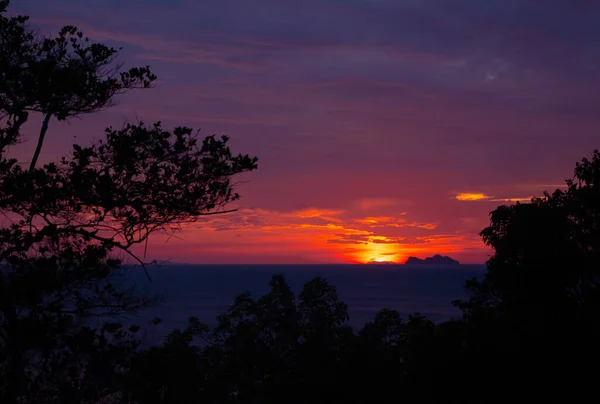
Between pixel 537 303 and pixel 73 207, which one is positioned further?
pixel 537 303

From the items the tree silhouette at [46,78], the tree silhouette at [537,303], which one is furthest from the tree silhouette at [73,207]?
the tree silhouette at [537,303]

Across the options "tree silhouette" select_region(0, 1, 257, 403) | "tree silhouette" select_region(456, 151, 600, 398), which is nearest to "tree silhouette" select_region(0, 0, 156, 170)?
"tree silhouette" select_region(0, 1, 257, 403)

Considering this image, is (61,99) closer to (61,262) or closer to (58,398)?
(61,262)

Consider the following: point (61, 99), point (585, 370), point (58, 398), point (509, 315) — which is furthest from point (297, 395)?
point (61, 99)

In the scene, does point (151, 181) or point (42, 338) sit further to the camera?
point (151, 181)

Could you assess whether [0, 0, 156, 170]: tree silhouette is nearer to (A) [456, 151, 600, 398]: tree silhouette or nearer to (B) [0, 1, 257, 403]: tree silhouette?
(B) [0, 1, 257, 403]: tree silhouette

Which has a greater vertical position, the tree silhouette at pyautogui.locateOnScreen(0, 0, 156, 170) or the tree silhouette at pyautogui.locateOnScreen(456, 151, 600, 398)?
the tree silhouette at pyautogui.locateOnScreen(0, 0, 156, 170)

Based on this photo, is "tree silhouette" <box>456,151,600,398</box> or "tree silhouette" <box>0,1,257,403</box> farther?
"tree silhouette" <box>456,151,600,398</box>

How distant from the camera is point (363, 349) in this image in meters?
19.2

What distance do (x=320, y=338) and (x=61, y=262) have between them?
1154 cm

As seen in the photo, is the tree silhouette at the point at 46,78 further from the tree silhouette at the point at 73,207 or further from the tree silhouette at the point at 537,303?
the tree silhouette at the point at 537,303

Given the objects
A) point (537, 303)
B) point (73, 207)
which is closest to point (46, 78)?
point (73, 207)

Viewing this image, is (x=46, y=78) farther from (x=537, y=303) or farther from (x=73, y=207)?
(x=537, y=303)

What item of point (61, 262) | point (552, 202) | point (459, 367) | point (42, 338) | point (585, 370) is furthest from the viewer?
point (552, 202)
